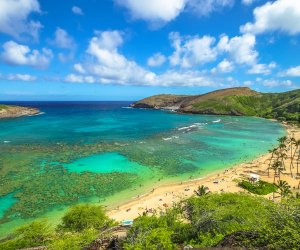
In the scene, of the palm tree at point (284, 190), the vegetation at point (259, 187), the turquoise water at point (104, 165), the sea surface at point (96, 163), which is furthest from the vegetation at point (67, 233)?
the vegetation at point (259, 187)

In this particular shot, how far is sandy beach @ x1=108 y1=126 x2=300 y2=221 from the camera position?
42.4 metres

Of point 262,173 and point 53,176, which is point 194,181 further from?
point 53,176

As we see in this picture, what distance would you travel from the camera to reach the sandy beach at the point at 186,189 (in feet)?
139

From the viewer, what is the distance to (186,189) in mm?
50469

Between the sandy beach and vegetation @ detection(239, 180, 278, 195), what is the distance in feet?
3.98

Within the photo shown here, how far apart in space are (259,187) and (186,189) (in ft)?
48.5

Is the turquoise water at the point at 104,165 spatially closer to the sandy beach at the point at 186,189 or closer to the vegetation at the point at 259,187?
the sandy beach at the point at 186,189

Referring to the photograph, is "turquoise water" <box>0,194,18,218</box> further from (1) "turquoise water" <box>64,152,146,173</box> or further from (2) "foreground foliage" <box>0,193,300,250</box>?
(1) "turquoise water" <box>64,152,146,173</box>

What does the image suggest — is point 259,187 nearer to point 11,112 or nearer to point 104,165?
point 104,165

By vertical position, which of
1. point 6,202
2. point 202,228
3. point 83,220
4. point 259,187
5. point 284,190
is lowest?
point 6,202

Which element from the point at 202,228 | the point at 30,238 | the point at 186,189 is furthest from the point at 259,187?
the point at 30,238

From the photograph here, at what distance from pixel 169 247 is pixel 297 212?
10733 mm

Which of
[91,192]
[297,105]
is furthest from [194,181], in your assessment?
[297,105]

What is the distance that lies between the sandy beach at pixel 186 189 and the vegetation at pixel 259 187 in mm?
1214
